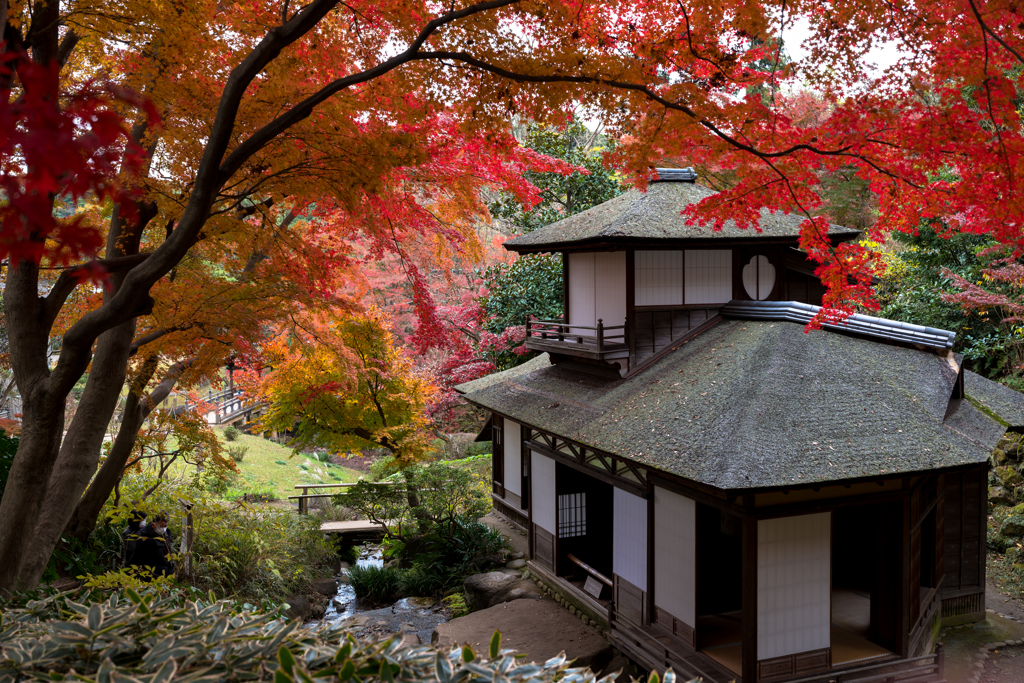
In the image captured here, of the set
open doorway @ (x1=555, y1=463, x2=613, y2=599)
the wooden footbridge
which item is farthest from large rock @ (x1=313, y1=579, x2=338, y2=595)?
open doorway @ (x1=555, y1=463, x2=613, y2=599)

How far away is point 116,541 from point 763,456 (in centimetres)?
874

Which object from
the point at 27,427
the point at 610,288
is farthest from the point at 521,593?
the point at 27,427

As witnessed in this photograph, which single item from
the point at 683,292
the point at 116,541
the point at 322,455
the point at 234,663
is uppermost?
the point at 683,292

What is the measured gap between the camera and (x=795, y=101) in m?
25.1

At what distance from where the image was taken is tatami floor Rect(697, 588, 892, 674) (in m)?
7.33

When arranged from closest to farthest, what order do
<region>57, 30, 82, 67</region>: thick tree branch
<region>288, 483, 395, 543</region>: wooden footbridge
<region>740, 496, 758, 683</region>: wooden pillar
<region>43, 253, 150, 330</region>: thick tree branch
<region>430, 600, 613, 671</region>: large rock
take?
<region>43, 253, 150, 330</region>: thick tree branch, <region>57, 30, 82, 67</region>: thick tree branch, <region>740, 496, 758, 683</region>: wooden pillar, <region>430, 600, 613, 671</region>: large rock, <region>288, 483, 395, 543</region>: wooden footbridge

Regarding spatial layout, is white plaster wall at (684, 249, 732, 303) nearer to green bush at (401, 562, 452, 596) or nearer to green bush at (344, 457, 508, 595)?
green bush at (344, 457, 508, 595)

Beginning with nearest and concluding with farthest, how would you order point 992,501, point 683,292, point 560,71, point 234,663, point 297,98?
1. point 234,663
2. point 560,71
3. point 297,98
4. point 683,292
5. point 992,501

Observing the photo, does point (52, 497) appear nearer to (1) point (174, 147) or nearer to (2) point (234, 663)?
(1) point (174, 147)

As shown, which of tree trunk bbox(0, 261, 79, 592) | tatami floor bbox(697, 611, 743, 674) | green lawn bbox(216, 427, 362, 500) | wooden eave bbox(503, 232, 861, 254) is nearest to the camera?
tree trunk bbox(0, 261, 79, 592)

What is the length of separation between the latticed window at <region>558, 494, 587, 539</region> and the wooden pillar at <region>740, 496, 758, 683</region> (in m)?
4.48

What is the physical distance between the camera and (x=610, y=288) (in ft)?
35.5

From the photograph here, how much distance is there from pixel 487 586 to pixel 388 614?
7.04 ft

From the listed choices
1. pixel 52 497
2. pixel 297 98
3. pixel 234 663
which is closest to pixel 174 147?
pixel 297 98
